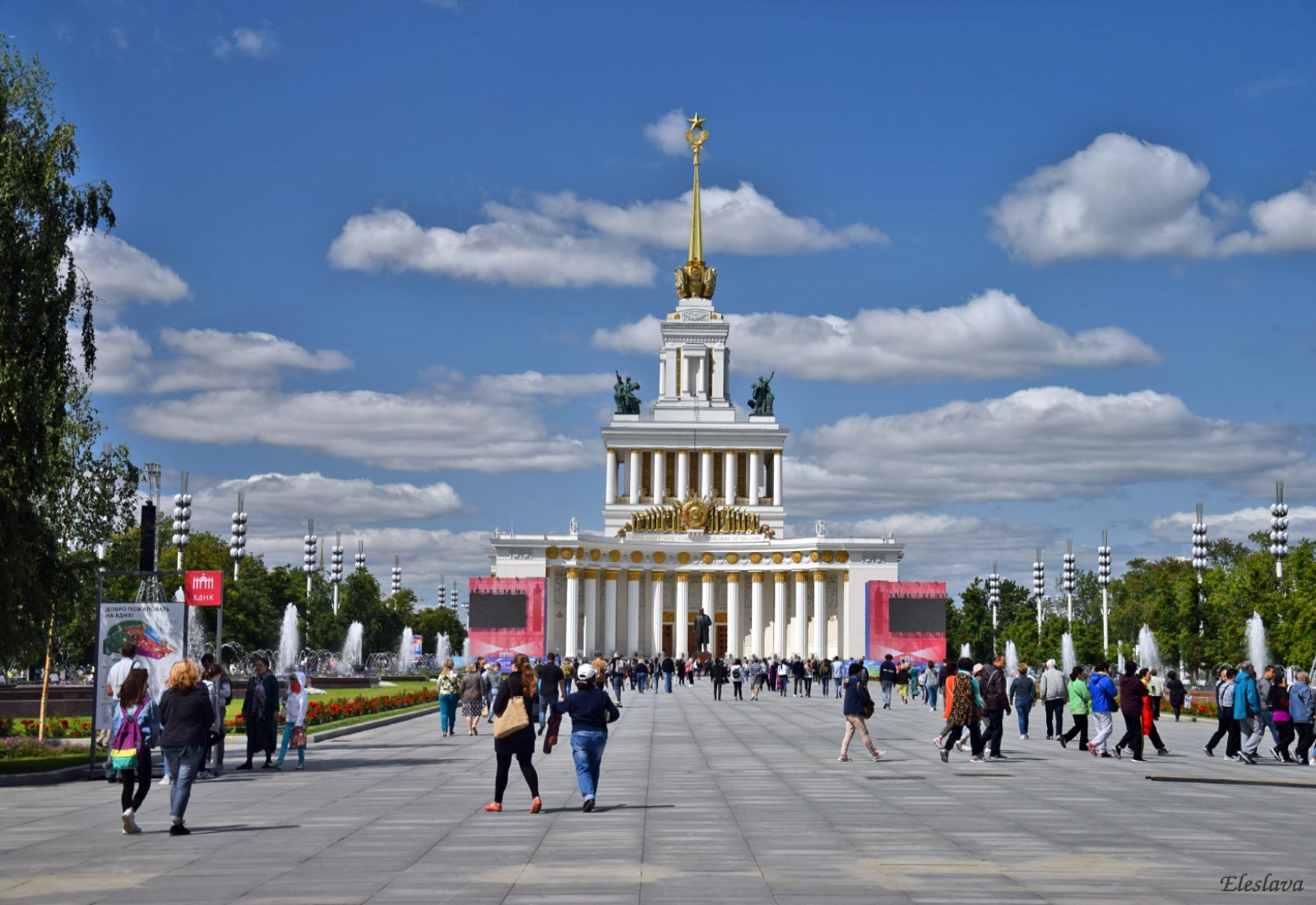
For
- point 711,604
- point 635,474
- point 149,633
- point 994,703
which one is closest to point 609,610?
point 711,604

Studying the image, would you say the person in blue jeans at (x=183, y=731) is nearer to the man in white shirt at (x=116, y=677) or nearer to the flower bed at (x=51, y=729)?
the man in white shirt at (x=116, y=677)

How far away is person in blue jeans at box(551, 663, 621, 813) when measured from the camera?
1783cm

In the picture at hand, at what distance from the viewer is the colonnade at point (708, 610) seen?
11312cm

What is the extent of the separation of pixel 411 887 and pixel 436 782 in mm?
10163

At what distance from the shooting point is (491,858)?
1393 cm

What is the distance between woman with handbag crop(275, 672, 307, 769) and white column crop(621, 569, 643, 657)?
297ft

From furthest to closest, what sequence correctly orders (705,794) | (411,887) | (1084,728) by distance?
(1084,728) < (705,794) < (411,887)

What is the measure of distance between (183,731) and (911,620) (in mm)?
78416

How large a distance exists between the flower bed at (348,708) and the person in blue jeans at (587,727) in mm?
14420

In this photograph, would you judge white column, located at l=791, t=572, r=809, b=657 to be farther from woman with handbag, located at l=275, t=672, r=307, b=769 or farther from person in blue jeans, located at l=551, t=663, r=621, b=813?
person in blue jeans, located at l=551, t=663, r=621, b=813

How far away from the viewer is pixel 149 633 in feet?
77.4

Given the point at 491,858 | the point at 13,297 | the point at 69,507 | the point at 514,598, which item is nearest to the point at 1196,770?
the point at 491,858

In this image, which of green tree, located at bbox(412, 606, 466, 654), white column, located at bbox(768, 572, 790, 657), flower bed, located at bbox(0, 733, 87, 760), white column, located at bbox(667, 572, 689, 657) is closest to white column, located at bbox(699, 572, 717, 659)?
white column, located at bbox(667, 572, 689, 657)

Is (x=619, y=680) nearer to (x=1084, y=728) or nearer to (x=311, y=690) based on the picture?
(x=311, y=690)
